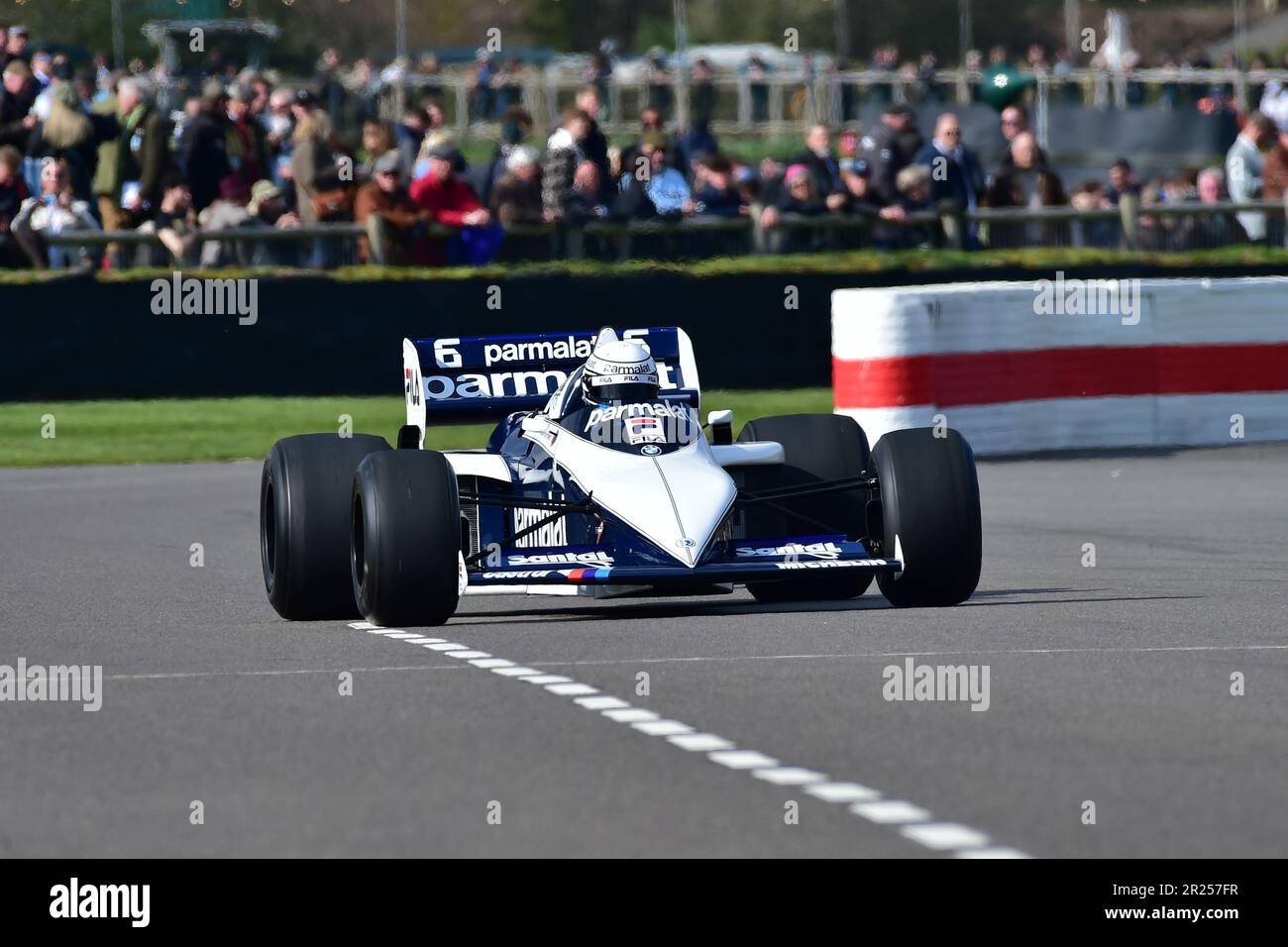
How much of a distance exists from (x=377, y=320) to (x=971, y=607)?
434 inches

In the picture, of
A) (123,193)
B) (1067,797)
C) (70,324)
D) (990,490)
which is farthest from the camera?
(123,193)

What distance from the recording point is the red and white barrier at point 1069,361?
18641 mm

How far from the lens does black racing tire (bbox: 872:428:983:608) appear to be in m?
11.3

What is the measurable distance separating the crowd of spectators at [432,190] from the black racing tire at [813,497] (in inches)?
408

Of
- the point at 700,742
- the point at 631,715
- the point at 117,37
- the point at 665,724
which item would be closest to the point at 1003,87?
the point at 117,37

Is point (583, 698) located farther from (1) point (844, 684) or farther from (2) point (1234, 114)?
(2) point (1234, 114)

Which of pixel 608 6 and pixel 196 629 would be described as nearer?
pixel 196 629

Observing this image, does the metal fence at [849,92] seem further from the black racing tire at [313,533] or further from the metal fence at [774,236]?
the black racing tire at [313,533]

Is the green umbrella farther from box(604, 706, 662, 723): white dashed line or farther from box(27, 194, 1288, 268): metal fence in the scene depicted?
box(604, 706, 662, 723): white dashed line

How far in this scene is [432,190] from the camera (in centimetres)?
2320

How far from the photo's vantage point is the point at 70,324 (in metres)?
21.4

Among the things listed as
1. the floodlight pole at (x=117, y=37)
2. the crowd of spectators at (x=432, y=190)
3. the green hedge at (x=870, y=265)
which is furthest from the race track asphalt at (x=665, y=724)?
the floodlight pole at (x=117, y=37)
